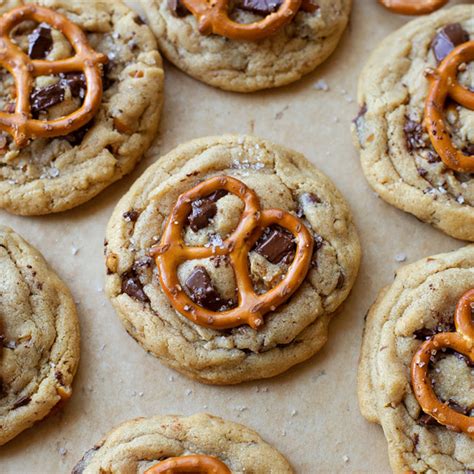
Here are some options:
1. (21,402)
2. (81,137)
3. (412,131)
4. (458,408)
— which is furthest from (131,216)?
(458,408)

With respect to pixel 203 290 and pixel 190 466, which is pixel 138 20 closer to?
pixel 203 290

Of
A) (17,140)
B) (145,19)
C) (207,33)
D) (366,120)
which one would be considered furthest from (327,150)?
(17,140)

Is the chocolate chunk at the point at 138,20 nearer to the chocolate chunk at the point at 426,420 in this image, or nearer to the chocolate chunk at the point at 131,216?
the chocolate chunk at the point at 131,216

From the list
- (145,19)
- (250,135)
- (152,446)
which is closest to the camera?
(152,446)

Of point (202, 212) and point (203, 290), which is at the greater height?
point (202, 212)

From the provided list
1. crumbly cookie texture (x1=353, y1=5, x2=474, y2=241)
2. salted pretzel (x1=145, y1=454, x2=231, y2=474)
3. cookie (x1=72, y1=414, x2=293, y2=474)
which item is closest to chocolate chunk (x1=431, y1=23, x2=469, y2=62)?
crumbly cookie texture (x1=353, y1=5, x2=474, y2=241)

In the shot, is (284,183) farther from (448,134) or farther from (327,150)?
(448,134)

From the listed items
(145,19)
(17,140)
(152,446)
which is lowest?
(152,446)
